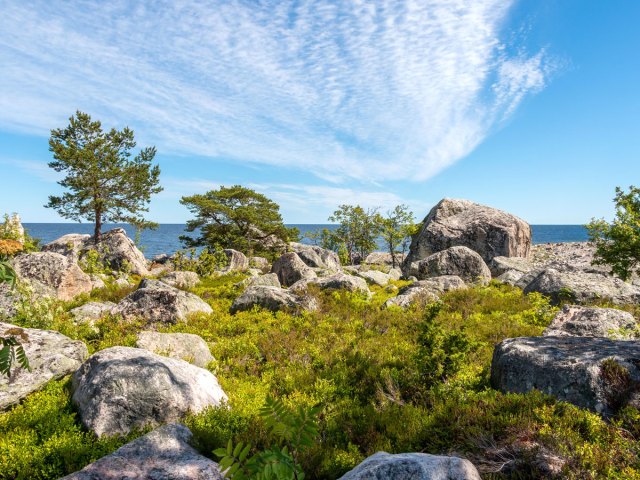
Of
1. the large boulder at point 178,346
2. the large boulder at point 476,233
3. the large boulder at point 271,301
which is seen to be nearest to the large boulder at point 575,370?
the large boulder at point 178,346

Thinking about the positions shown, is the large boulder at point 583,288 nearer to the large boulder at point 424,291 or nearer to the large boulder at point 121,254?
the large boulder at point 424,291

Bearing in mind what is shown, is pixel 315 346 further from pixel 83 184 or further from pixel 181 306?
pixel 83 184

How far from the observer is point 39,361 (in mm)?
7898

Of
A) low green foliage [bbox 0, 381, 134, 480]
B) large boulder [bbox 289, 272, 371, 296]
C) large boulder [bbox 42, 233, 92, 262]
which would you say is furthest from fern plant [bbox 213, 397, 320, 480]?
large boulder [bbox 42, 233, 92, 262]

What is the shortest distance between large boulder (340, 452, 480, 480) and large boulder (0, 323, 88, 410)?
678 centimetres

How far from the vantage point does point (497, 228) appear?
35688 mm

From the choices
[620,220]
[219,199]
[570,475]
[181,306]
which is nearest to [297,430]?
[570,475]

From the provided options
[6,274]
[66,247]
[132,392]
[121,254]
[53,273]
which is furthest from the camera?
[66,247]

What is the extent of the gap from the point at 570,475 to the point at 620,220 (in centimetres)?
1229

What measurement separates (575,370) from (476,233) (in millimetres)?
31371

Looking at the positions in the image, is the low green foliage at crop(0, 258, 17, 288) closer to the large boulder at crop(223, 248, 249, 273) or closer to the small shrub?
the small shrub

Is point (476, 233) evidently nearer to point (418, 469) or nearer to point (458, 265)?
point (458, 265)

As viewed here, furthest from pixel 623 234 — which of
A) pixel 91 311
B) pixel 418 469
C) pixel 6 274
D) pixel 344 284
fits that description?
pixel 91 311

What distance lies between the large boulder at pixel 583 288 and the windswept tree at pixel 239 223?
2840 centimetres
